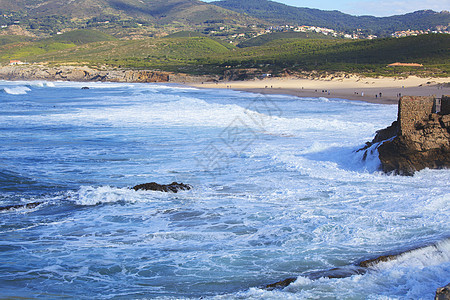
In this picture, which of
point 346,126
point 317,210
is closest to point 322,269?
point 317,210

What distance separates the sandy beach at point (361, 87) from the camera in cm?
3759

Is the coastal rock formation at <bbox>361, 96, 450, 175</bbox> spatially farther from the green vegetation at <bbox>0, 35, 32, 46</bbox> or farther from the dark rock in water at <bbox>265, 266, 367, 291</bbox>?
the green vegetation at <bbox>0, 35, 32, 46</bbox>

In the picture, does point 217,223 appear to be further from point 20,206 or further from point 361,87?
Result: point 361,87

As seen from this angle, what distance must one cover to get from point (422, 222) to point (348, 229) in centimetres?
131

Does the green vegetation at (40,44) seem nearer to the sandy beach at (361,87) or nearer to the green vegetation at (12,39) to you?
the green vegetation at (12,39)

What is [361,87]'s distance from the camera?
47.8 metres

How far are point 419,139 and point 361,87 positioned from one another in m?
39.1

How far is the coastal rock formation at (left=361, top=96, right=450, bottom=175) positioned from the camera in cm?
1059

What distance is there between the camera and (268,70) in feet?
237

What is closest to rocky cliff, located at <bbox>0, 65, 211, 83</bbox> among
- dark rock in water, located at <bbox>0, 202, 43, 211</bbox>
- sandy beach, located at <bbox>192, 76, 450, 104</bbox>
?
sandy beach, located at <bbox>192, 76, 450, 104</bbox>

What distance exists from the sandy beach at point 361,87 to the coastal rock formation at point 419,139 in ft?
75.9

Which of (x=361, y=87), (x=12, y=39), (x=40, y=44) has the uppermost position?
(x=12, y=39)

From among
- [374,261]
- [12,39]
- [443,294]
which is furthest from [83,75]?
[12,39]

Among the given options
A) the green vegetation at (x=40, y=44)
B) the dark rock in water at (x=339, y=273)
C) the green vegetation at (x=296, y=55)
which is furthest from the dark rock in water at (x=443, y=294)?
the green vegetation at (x=40, y=44)
